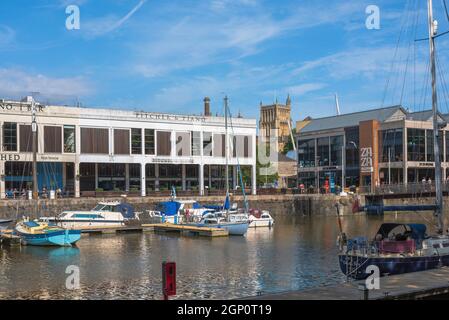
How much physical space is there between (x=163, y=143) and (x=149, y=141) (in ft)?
7.58

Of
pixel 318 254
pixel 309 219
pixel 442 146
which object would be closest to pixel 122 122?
pixel 309 219

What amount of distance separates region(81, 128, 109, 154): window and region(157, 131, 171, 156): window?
8.46 m

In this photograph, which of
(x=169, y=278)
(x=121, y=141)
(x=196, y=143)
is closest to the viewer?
(x=169, y=278)

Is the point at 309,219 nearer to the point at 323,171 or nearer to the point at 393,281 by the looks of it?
the point at 323,171

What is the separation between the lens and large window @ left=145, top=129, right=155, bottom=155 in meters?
89.2

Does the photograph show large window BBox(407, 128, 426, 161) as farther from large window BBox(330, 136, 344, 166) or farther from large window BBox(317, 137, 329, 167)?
large window BBox(317, 137, 329, 167)

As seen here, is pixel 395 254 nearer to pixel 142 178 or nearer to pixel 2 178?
pixel 142 178

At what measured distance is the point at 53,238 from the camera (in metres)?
48.7

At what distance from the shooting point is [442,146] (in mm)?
110188

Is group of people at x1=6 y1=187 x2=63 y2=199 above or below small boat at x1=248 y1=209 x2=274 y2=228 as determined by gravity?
above

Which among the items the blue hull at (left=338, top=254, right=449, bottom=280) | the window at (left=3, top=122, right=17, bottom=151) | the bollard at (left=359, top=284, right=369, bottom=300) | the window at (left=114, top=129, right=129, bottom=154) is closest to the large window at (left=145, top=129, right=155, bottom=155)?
the window at (left=114, top=129, right=129, bottom=154)

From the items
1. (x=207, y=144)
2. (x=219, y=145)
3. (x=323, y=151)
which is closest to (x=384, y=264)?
(x=207, y=144)
